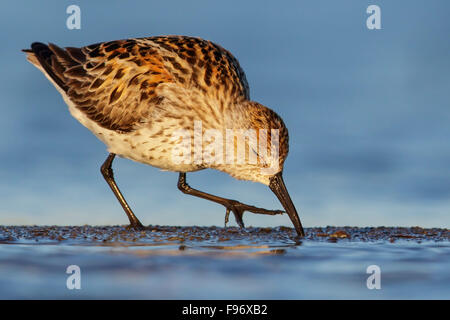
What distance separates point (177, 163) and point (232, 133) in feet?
3.86

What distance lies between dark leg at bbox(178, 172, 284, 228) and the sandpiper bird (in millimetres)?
21

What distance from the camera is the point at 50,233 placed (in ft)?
33.2

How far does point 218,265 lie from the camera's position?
663 centimetres

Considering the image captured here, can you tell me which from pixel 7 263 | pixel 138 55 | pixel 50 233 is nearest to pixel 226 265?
pixel 7 263

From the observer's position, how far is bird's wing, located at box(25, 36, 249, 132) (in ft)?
35.6

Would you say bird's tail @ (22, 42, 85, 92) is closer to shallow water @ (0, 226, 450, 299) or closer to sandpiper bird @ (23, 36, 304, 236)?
sandpiper bird @ (23, 36, 304, 236)

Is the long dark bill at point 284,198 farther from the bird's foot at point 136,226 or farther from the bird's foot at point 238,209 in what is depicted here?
the bird's foot at point 136,226

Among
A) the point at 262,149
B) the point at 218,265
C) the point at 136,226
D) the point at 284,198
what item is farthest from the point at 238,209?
the point at 218,265

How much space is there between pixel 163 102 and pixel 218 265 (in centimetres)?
478

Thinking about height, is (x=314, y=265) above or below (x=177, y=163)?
below

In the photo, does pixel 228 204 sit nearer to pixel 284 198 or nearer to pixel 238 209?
pixel 238 209

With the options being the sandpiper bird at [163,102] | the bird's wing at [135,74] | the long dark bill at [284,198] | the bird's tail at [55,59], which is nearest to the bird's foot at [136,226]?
the sandpiper bird at [163,102]

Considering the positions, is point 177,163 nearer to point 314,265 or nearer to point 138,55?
point 138,55

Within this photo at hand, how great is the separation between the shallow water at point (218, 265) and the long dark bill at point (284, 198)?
507 mm
